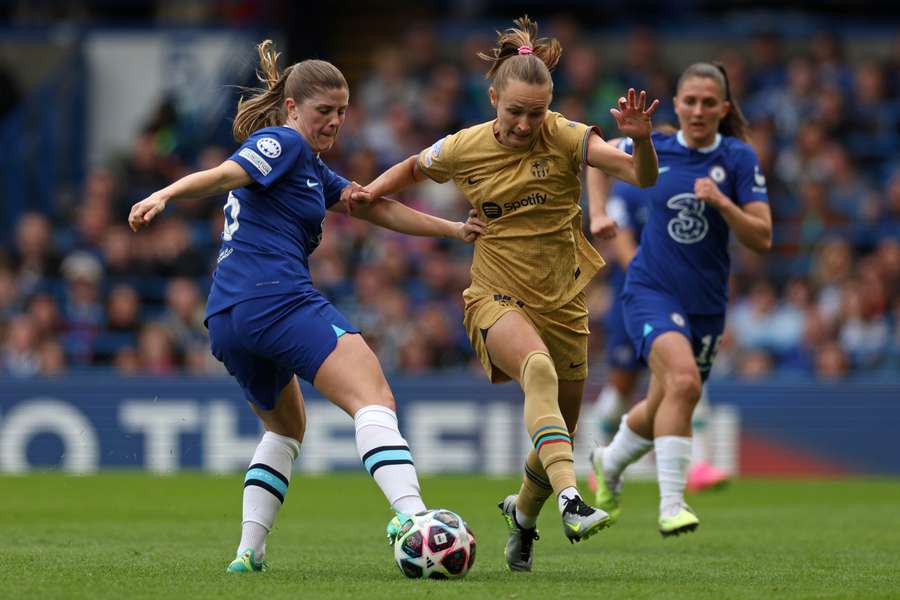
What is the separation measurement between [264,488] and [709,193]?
2964mm

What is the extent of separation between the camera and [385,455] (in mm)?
6465

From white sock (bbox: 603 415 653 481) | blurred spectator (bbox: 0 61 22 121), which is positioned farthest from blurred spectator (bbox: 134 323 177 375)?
white sock (bbox: 603 415 653 481)

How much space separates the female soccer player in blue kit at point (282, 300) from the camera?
21.3 ft

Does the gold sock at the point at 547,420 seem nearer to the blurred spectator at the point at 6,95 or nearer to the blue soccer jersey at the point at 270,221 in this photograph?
the blue soccer jersey at the point at 270,221

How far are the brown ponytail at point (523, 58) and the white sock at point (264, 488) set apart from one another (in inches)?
75.1

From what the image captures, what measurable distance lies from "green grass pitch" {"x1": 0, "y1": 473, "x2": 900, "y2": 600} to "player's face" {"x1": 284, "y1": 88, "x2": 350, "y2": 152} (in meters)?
1.90

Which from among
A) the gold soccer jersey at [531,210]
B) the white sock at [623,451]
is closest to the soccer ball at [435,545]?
the gold soccer jersey at [531,210]

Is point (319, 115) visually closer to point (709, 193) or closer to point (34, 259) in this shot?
point (709, 193)

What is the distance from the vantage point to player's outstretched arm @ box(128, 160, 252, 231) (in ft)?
20.1

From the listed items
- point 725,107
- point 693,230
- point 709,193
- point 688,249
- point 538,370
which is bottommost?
point 538,370

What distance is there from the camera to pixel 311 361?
651 cm

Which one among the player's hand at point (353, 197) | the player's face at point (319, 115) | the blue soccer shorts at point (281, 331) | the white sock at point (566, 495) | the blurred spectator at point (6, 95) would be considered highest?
the blurred spectator at point (6, 95)

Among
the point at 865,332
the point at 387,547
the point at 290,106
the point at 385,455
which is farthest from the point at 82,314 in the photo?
the point at 385,455

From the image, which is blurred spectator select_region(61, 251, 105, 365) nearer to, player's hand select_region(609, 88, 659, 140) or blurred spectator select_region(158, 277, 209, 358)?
blurred spectator select_region(158, 277, 209, 358)
